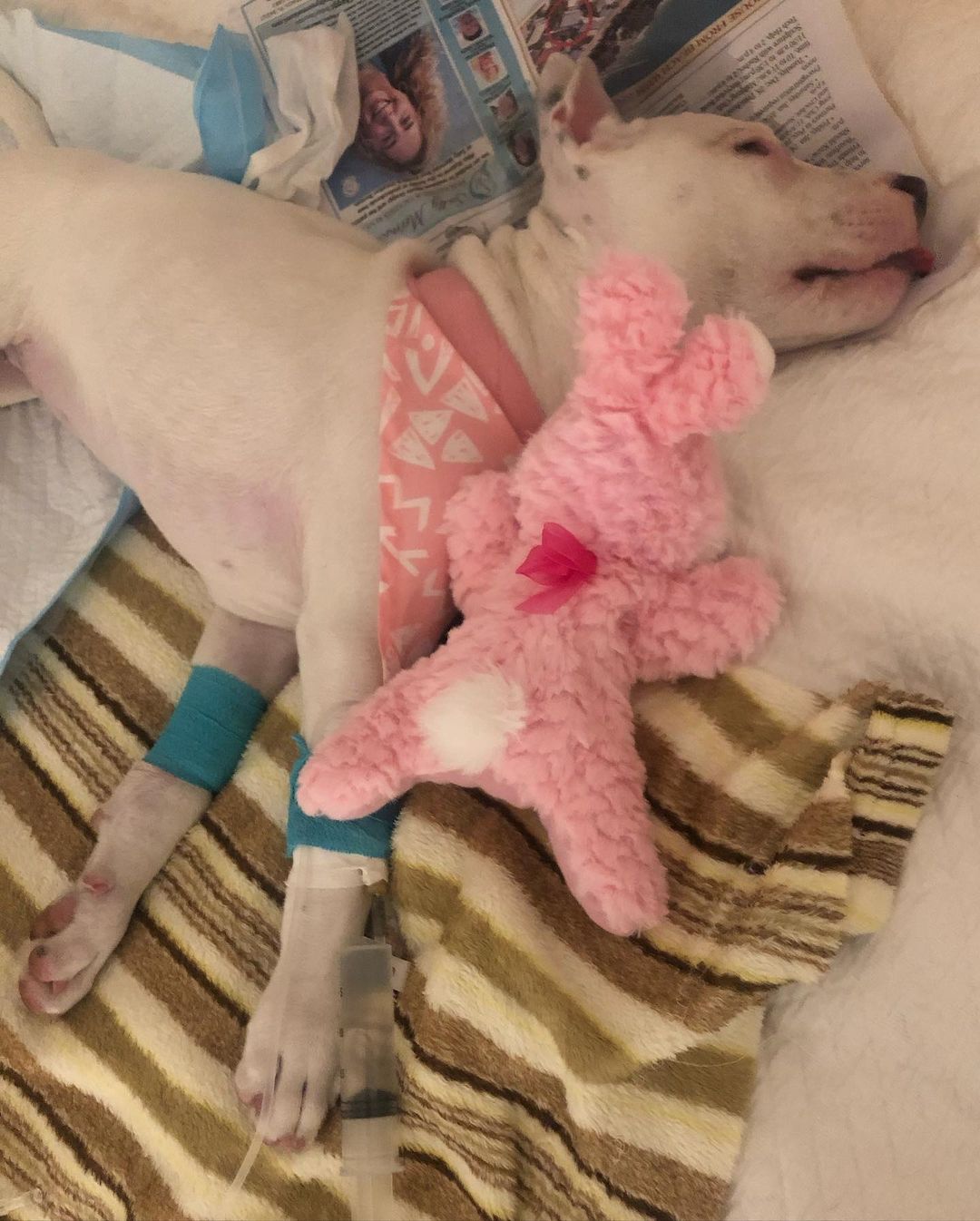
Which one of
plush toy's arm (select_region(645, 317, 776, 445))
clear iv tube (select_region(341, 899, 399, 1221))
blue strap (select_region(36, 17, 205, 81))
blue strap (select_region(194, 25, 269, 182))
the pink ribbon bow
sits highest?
blue strap (select_region(36, 17, 205, 81))

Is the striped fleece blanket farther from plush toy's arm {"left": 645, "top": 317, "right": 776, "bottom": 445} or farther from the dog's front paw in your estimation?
plush toy's arm {"left": 645, "top": 317, "right": 776, "bottom": 445}

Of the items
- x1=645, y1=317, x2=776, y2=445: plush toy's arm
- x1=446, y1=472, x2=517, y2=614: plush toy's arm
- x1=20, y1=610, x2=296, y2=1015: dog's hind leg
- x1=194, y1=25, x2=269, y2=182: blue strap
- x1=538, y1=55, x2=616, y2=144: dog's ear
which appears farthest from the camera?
x1=194, y1=25, x2=269, y2=182: blue strap

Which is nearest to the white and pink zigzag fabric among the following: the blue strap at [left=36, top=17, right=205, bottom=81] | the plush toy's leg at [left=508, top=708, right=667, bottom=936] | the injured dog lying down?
the injured dog lying down

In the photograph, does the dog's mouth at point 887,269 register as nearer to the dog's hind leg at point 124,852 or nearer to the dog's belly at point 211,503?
the dog's belly at point 211,503

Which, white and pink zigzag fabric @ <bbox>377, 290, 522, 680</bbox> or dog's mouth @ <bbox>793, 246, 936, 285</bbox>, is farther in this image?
dog's mouth @ <bbox>793, 246, 936, 285</bbox>

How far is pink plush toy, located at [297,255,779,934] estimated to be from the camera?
0.75 meters

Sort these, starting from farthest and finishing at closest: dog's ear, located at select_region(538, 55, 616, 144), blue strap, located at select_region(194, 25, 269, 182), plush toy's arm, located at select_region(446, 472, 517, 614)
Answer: blue strap, located at select_region(194, 25, 269, 182)
dog's ear, located at select_region(538, 55, 616, 144)
plush toy's arm, located at select_region(446, 472, 517, 614)

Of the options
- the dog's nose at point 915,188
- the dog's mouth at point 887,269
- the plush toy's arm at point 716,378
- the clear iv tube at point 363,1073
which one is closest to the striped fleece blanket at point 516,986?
the clear iv tube at point 363,1073

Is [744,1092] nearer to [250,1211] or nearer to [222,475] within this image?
[250,1211]

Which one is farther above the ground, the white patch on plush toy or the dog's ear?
the dog's ear

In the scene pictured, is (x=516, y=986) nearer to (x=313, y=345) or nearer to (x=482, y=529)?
(x=482, y=529)

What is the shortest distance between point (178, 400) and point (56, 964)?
656mm

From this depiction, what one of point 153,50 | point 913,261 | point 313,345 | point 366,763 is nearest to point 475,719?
Result: point 366,763

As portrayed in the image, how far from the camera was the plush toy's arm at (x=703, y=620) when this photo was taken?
35.2 inches
